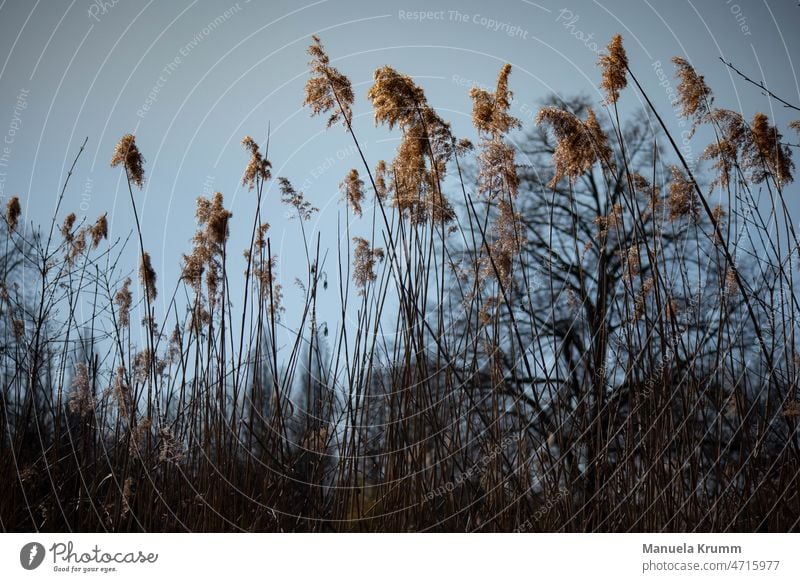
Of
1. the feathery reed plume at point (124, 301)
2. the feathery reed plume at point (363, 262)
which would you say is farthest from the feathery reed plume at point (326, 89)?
the feathery reed plume at point (124, 301)

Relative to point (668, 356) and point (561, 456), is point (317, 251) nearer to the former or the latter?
point (561, 456)

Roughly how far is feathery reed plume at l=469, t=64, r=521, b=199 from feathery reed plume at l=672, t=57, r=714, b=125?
63 centimetres

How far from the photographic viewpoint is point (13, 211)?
8.84ft

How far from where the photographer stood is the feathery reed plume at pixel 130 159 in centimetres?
261

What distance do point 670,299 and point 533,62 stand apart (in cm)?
111

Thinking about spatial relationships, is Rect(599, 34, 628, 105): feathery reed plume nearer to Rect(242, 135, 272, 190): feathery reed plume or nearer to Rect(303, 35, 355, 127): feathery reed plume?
Rect(303, 35, 355, 127): feathery reed plume

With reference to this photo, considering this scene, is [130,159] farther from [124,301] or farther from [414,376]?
[414,376]

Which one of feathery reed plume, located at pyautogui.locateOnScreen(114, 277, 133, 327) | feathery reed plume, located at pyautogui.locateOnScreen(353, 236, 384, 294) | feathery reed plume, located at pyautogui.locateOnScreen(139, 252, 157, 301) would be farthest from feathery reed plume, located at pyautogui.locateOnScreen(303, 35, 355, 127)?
feathery reed plume, located at pyautogui.locateOnScreen(114, 277, 133, 327)

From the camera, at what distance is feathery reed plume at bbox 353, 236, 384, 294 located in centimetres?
261

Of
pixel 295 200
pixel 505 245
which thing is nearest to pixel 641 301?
pixel 505 245

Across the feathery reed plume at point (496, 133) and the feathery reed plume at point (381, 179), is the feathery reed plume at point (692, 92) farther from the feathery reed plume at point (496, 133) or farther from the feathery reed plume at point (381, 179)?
the feathery reed plume at point (381, 179)

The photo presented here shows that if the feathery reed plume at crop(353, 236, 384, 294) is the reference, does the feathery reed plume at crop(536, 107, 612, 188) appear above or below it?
above

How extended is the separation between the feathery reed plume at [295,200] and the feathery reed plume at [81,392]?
0.93 meters
